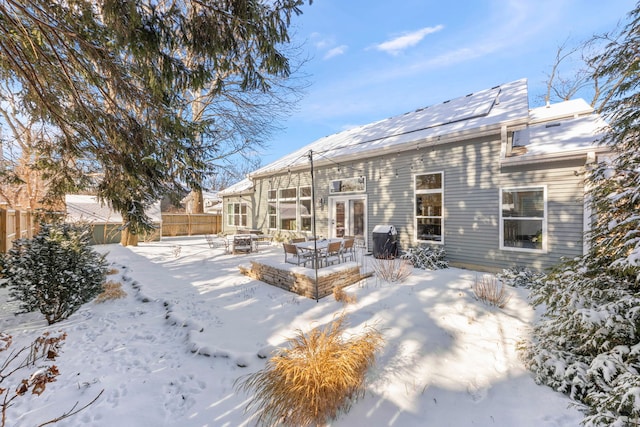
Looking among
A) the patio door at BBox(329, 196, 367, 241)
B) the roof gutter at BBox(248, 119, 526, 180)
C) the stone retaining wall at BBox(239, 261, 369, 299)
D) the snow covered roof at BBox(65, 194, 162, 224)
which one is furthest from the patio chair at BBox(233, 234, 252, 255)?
the snow covered roof at BBox(65, 194, 162, 224)

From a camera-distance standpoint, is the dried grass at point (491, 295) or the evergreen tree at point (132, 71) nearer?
the evergreen tree at point (132, 71)

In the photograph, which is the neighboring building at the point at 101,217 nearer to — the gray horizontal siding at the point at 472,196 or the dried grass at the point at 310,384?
the gray horizontal siding at the point at 472,196

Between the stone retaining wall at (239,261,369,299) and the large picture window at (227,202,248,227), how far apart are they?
10.2 meters

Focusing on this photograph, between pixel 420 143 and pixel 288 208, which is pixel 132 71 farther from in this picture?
pixel 288 208

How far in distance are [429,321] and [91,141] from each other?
558 centimetres

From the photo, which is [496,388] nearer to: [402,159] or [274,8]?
[274,8]

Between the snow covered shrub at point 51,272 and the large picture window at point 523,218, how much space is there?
8.86 metres

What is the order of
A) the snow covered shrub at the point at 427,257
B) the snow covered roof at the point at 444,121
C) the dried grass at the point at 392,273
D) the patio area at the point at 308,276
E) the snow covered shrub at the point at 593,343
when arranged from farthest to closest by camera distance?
the snow covered shrub at the point at 427,257 < the snow covered roof at the point at 444,121 < the dried grass at the point at 392,273 < the patio area at the point at 308,276 < the snow covered shrub at the point at 593,343

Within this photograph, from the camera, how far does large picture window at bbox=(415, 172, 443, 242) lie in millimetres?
8094

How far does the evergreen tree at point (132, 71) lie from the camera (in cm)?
324

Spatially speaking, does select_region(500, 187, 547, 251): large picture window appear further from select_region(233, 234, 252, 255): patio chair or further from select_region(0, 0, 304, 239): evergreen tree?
select_region(233, 234, 252, 255): patio chair

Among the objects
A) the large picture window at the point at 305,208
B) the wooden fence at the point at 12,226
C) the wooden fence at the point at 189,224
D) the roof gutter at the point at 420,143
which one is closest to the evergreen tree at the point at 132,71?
the wooden fence at the point at 12,226

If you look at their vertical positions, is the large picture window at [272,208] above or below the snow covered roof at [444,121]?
below

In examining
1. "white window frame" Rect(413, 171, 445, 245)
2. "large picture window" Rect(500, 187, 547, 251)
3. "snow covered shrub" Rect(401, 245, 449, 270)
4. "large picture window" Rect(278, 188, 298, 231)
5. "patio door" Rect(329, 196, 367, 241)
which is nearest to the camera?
"large picture window" Rect(500, 187, 547, 251)
